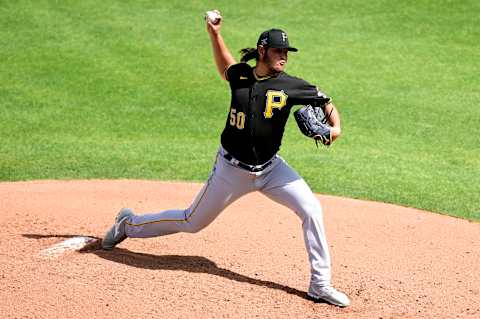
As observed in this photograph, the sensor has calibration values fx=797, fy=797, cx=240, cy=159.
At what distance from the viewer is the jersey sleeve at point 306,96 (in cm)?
591

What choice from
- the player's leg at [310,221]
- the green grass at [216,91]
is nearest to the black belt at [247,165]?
the player's leg at [310,221]

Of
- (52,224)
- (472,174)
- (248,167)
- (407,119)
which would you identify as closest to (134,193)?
(52,224)

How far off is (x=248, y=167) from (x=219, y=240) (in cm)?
164

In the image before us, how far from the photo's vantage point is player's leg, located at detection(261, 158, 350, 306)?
19.3 feet

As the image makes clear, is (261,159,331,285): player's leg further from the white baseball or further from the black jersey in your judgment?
the white baseball

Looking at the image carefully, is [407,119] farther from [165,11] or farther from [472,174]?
[165,11]

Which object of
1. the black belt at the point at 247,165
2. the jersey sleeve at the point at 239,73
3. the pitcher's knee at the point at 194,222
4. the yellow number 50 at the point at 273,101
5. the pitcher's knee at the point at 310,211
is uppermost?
the jersey sleeve at the point at 239,73

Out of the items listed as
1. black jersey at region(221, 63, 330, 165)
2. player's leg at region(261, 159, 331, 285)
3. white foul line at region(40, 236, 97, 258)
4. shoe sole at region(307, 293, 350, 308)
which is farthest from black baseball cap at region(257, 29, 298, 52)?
white foul line at region(40, 236, 97, 258)

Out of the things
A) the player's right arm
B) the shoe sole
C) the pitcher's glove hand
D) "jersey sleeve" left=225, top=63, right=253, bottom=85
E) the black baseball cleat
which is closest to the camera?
the pitcher's glove hand

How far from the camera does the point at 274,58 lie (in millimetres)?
5867

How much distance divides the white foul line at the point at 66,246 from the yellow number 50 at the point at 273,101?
7.20 ft

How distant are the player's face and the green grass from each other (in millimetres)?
3818

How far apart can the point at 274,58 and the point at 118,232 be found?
2068mm

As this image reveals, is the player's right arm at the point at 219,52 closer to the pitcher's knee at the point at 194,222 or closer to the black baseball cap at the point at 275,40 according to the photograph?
the black baseball cap at the point at 275,40
